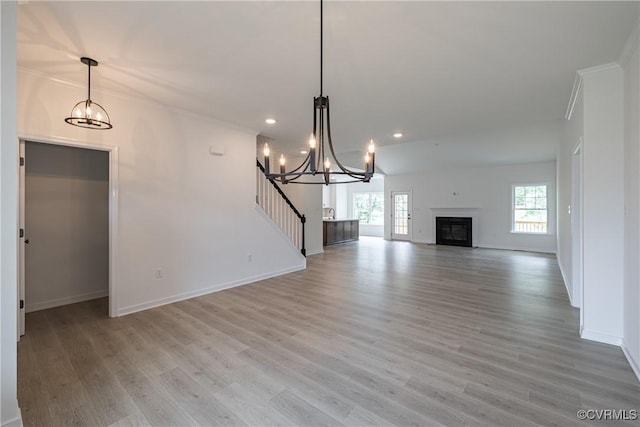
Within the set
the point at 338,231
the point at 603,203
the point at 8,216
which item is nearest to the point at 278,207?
the point at 8,216

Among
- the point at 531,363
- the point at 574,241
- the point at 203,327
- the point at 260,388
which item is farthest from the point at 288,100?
the point at 574,241

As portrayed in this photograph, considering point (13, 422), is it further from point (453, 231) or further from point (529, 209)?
point (529, 209)

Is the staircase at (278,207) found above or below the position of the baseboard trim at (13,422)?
above

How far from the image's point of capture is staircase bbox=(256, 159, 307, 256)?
18.6 ft

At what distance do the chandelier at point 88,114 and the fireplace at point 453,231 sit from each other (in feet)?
33.1

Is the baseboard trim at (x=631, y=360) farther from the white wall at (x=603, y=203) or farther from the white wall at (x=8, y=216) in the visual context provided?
the white wall at (x=8, y=216)

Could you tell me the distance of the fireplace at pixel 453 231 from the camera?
10.0 meters

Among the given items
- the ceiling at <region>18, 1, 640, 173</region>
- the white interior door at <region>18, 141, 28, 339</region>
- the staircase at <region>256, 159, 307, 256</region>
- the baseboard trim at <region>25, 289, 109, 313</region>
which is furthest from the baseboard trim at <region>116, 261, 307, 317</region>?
the ceiling at <region>18, 1, 640, 173</region>

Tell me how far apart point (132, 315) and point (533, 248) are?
1032 cm

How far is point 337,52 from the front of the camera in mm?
2654

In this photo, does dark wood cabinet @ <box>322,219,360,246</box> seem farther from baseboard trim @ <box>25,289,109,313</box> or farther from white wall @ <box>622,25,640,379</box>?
white wall @ <box>622,25,640,379</box>

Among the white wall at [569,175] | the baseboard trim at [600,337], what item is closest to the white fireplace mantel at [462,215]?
the white wall at [569,175]

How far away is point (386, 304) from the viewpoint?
3992 millimetres

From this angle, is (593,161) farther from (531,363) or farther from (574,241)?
(531,363)
